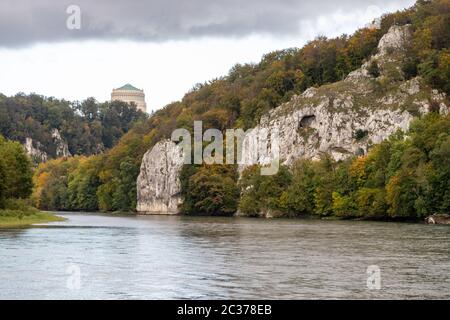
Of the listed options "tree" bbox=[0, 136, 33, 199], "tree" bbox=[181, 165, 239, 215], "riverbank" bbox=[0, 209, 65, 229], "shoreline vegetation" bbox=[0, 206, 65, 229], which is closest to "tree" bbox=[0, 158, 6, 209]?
"tree" bbox=[0, 136, 33, 199]

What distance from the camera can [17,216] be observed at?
4309 inches

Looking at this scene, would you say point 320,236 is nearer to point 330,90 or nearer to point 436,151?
point 436,151

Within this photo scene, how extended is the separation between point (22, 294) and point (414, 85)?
139253 millimetres

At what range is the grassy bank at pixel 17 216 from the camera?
103750mm

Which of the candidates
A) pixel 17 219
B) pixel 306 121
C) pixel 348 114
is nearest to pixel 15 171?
pixel 17 219

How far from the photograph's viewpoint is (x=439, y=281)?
1882 inches

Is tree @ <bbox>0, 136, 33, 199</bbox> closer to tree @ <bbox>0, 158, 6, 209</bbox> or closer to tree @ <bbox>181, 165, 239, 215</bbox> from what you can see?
tree @ <bbox>0, 158, 6, 209</bbox>

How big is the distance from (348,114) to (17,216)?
87.9m

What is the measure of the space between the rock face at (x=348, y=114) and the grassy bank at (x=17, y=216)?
229ft

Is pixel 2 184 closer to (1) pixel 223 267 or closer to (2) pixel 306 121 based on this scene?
(1) pixel 223 267

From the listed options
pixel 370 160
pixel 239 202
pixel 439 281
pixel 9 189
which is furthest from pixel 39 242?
pixel 239 202

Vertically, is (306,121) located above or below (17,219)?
above

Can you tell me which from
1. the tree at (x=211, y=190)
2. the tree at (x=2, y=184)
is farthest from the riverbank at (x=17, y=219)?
the tree at (x=211, y=190)

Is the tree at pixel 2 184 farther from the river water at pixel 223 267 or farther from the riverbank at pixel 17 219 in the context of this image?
the river water at pixel 223 267
